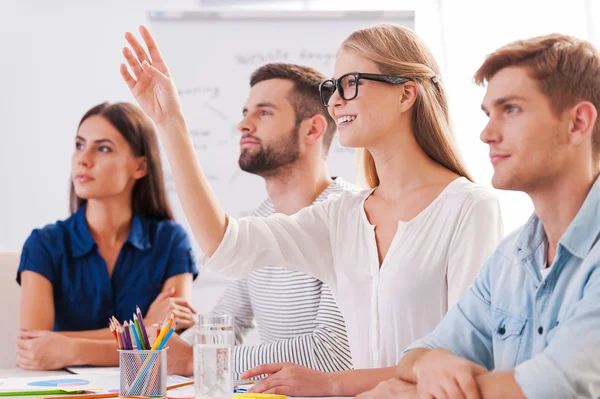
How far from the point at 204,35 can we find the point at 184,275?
5.48ft

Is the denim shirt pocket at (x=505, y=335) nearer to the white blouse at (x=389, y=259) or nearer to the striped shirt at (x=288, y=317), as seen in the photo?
the white blouse at (x=389, y=259)

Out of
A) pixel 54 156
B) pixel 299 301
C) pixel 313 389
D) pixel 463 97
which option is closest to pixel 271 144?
pixel 299 301

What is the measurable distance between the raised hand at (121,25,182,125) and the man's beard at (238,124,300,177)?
62 cm

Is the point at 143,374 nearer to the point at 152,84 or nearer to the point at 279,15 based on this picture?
the point at 152,84

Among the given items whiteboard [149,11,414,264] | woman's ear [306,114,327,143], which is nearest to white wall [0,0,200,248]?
whiteboard [149,11,414,264]

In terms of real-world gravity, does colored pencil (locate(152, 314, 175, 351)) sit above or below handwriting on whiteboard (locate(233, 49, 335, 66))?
below

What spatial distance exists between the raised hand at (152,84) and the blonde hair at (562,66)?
777 mm

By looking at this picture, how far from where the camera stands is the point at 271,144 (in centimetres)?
235

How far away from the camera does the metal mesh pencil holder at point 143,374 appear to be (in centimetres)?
138

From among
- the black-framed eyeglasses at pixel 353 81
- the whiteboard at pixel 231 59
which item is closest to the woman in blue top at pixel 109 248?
the black-framed eyeglasses at pixel 353 81

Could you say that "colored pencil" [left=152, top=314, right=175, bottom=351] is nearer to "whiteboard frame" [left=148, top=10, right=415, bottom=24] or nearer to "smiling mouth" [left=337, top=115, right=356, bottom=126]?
"smiling mouth" [left=337, top=115, right=356, bottom=126]

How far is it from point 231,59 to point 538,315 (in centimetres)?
276

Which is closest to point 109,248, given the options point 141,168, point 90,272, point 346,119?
point 90,272

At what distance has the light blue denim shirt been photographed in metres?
1.08
